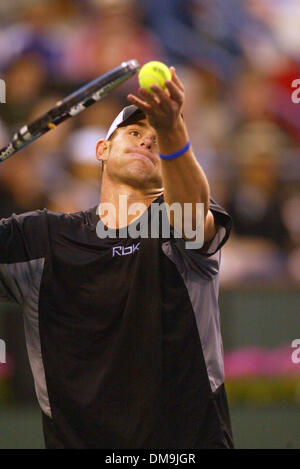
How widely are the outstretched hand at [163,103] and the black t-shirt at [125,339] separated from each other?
1.63ft

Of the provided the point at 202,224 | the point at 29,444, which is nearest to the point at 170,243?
the point at 202,224

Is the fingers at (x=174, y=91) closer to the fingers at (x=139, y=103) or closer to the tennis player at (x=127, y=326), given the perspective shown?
the fingers at (x=139, y=103)

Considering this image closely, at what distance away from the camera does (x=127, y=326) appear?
2.82m

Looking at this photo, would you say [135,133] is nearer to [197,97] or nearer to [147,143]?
[147,143]

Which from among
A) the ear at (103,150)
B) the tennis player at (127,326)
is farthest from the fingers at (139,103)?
the ear at (103,150)

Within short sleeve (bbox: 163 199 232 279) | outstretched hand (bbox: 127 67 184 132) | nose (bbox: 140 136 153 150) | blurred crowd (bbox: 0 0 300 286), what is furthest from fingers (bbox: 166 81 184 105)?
blurred crowd (bbox: 0 0 300 286)

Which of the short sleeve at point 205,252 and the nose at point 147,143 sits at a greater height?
the nose at point 147,143

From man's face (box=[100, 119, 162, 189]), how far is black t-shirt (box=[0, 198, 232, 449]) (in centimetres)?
28

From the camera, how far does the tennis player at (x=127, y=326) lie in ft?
9.16

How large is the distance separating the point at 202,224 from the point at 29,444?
100 inches

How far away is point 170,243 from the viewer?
292 centimetres

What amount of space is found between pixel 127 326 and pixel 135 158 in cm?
71

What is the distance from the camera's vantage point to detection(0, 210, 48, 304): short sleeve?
3020 millimetres

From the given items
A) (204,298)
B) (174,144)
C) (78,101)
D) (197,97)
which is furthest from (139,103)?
(197,97)
